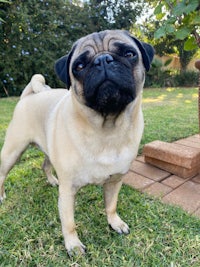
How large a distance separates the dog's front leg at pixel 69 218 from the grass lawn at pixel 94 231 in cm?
5

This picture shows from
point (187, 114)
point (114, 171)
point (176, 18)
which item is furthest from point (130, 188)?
point (187, 114)

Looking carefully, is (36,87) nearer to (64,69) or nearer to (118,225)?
(64,69)

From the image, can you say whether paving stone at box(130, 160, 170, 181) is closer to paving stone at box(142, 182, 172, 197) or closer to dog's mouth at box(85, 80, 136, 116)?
paving stone at box(142, 182, 172, 197)

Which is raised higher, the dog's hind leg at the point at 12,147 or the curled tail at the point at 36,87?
the curled tail at the point at 36,87

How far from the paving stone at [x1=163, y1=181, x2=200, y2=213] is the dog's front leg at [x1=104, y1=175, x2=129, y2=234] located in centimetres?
52

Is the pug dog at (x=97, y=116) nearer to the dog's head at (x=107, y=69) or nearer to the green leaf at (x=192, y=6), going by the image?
the dog's head at (x=107, y=69)

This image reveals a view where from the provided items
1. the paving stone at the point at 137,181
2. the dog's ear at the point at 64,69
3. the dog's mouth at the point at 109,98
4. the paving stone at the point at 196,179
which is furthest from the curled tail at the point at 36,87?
the paving stone at the point at 196,179

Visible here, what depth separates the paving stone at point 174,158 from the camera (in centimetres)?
246

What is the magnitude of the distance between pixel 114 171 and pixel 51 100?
815 mm

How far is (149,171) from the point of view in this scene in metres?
2.66

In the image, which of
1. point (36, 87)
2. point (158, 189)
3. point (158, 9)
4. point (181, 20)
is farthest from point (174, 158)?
point (36, 87)

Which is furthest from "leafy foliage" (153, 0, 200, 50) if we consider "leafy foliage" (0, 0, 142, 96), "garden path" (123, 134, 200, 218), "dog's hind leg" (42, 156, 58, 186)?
"leafy foliage" (0, 0, 142, 96)

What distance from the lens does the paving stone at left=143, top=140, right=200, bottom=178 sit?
2465mm

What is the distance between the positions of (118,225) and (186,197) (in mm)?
722
